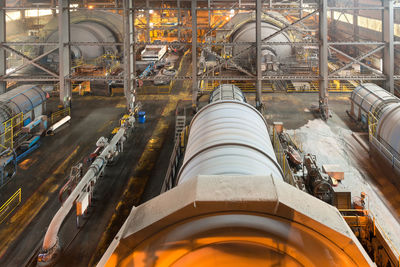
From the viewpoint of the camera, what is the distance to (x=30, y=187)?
1241 cm

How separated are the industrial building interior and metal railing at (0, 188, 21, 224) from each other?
0.06 meters

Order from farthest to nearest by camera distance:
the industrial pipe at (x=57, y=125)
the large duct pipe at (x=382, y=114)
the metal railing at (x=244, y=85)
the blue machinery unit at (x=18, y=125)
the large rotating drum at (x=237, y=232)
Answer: the metal railing at (x=244, y=85), the industrial pipe at (x=57, y=125), the blue machinery unit at (x=18, y=125), the large duct pipe at (x=382, y=114), the large rotating drum at (x=237, y=232)

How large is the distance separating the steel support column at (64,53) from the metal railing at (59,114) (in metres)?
0.48

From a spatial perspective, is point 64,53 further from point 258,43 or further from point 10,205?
point 258,43

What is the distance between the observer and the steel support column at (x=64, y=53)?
66.2ft

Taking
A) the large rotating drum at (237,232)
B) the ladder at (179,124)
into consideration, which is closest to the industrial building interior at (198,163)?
the large rotating drum at (237,232)

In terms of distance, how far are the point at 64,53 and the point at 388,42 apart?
20.7m

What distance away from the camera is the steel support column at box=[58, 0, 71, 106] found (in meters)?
20.2

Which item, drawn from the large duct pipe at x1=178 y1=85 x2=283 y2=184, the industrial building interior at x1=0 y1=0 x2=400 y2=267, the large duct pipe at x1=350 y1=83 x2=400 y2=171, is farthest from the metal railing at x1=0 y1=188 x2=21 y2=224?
the large duct pipe at x1=350 y1=83 x2=400 y2=171

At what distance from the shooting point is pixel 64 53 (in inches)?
813

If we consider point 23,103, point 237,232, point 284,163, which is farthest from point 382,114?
point 23,103

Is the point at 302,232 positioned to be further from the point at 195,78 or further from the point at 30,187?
the point at 195,78

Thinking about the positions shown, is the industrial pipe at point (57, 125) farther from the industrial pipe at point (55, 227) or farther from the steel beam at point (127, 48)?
the industrial pipe at point (55, 227)

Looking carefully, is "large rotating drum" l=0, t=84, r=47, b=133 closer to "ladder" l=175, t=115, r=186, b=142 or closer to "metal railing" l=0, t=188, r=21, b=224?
"metal railing" l=0, t=188, r=21, b=224
